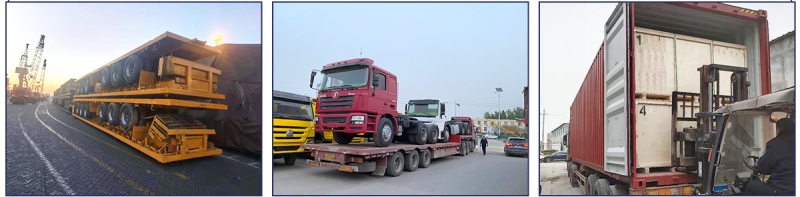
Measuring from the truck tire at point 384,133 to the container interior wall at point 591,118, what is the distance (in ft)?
11.8

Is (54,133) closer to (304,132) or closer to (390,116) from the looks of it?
(304,132)

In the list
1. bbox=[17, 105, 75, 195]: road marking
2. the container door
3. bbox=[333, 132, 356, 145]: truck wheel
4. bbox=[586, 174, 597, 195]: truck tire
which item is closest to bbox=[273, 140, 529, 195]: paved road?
bbox=[333, 132, 356, 145]: truck wheel

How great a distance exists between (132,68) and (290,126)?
342cm

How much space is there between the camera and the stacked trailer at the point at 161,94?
4715 mm

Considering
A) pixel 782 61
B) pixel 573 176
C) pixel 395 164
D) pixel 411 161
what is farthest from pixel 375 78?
pixel 782 61

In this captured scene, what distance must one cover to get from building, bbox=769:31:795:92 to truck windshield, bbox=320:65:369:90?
19.6 ft

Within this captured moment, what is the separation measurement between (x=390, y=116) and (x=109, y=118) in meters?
4.70

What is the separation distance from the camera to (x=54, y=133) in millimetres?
4648

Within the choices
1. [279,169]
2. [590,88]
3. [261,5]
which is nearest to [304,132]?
[279,169]

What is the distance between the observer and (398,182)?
6.82 m

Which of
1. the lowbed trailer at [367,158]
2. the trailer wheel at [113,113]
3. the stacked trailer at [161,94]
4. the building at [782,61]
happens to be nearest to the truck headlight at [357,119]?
the lowbed trailer at [367,158]

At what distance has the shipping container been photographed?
4.09 m

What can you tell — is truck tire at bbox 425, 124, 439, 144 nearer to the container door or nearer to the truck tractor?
the truck tractor

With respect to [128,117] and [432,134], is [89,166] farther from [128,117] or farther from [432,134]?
[432,134]
